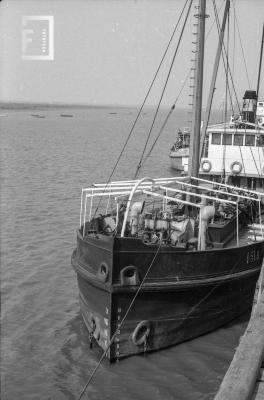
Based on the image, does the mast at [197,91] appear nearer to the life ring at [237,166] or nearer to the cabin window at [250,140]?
the life ring at [237,166]

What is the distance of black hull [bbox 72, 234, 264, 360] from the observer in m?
10.3

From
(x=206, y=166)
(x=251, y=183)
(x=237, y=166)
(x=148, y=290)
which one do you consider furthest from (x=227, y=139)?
(x=148, y=290)

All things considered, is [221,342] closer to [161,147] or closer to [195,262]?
[195,262]

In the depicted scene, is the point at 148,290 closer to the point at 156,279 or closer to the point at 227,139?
the point at 156,279

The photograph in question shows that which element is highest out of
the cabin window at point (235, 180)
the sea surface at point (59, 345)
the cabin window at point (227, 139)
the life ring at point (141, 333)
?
the cabin window at point (227, 139)

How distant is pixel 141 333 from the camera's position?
1075 cm

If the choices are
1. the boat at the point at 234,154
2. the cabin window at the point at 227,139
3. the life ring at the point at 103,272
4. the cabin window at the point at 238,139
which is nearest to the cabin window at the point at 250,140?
the boat at the point at 234,154

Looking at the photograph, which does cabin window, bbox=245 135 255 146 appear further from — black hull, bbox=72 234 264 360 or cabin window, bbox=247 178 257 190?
black hull, bbox=72 234 264 360

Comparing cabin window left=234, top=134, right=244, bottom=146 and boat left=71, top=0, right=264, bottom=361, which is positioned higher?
cabin window left=234, top=134, right=244, bottom=146

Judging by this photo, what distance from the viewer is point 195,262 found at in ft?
35.8

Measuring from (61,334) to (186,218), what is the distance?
423 centimetres

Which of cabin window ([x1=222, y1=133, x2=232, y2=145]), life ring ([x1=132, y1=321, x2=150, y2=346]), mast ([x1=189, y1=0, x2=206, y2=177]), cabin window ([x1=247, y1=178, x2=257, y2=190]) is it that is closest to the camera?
life ring ([x1=132, y1=321, x2=150, y2=346])

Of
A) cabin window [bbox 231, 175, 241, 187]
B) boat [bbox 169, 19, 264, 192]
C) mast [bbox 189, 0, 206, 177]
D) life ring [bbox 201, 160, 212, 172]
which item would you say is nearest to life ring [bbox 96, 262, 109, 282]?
mast [bbox 189, 0, 206, 177]

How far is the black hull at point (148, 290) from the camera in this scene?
1030 cm
